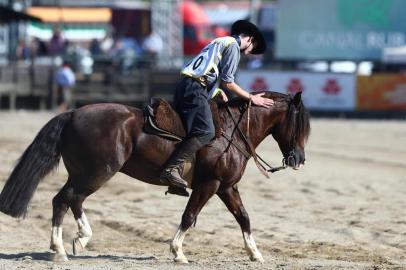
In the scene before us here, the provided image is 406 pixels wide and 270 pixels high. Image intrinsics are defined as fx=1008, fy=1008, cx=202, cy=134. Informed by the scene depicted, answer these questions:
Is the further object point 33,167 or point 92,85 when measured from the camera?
point 92,85

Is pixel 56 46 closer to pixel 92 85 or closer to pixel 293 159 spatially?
pixel 92 85

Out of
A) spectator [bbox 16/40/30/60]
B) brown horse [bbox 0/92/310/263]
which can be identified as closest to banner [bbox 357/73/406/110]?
spectator [bbox 16/40/30/60]

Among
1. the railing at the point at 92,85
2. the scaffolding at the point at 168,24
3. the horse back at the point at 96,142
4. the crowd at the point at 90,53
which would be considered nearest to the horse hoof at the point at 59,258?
the horse back at the point at 96,142

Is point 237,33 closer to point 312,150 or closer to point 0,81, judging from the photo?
point 312,150

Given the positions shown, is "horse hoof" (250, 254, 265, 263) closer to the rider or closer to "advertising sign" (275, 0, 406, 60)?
the rider

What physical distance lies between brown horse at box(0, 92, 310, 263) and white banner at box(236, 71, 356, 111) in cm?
2061

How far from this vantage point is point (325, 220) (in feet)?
39.6

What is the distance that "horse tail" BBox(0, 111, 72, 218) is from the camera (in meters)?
9.05

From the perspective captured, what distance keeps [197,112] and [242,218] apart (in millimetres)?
1089

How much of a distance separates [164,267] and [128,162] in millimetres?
1050

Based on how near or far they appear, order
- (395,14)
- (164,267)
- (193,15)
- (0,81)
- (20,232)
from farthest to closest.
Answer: (193,15)
(395,14)
(0,81)
(20,232)
(164,267)

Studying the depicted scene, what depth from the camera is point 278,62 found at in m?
35.1

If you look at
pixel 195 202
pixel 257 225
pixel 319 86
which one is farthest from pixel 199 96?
pixel 319 86

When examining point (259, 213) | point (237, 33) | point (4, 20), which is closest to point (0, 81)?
point (4, 20)
